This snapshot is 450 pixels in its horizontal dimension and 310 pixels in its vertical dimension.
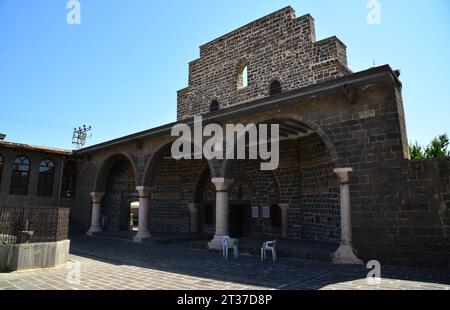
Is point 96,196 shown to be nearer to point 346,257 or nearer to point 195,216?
point 195,216

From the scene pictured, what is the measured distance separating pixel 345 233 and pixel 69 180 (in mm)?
14947

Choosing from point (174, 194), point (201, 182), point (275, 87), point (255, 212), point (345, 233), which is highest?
point (275, 87)

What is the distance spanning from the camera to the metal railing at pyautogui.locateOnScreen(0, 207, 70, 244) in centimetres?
640

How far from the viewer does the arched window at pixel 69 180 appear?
56.2 feet

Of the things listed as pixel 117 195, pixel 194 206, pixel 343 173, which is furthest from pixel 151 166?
pixel 343 173

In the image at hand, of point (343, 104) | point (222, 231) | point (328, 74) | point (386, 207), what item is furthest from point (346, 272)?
point (328, 74)

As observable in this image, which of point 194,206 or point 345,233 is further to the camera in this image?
point 194,206

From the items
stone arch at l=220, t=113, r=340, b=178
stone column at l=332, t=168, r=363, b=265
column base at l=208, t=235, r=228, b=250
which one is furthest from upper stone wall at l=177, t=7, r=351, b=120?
column base at l=208, t=235, r=228, b=250

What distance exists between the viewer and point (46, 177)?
16625 millimetres

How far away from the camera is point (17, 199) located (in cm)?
1560

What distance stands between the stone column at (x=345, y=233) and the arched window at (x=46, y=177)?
14705mm

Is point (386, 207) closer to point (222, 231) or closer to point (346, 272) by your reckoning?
point (346, 272)

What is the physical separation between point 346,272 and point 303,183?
608 cm

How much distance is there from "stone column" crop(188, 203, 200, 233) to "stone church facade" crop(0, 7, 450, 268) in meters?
0.07
